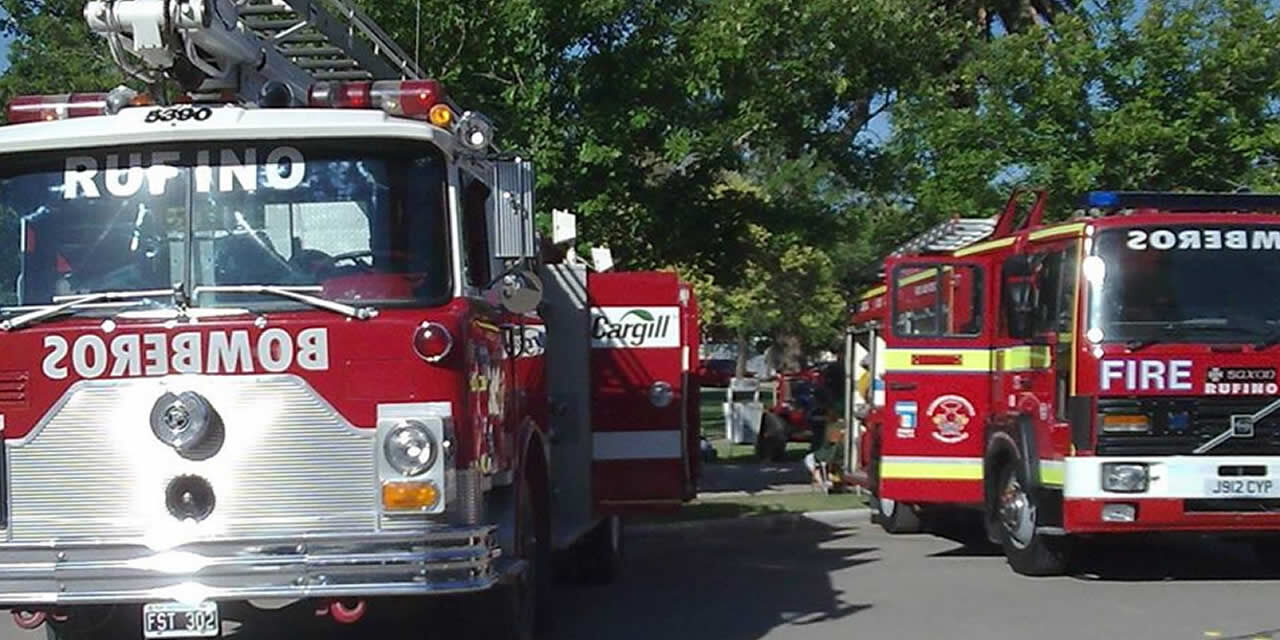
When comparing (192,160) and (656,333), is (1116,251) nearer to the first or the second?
(656,333)

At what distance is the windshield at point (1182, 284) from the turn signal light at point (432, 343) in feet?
19.1

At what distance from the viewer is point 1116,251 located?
11930 mm

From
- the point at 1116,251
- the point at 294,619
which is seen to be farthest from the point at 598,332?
the point at 1116,251

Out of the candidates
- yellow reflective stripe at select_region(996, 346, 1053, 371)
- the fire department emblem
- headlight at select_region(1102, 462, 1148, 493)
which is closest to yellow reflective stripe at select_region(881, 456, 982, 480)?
the fire department emblem

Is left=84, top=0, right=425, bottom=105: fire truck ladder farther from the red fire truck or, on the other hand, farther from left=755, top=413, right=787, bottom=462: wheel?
left=755, top=413, right=787, bottom=462: wheel

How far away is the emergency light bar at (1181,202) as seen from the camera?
12.1 m

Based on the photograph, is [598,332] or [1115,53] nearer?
[598,332]

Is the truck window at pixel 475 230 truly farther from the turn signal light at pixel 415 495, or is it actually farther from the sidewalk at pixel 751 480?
the sidewalk at pixel 751 480

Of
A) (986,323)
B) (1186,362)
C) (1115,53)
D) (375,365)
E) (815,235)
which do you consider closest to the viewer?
(375,365)

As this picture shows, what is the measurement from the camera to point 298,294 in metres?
7.81

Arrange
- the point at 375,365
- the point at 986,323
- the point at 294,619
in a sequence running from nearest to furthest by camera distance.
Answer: the point at 375,365 → the point at 294,619 → the point at 986,323

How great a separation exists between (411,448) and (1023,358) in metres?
6.71

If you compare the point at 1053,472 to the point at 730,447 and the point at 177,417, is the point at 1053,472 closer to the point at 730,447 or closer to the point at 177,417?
the point at 177,417

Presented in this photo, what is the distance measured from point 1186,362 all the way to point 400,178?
6.19 metres
